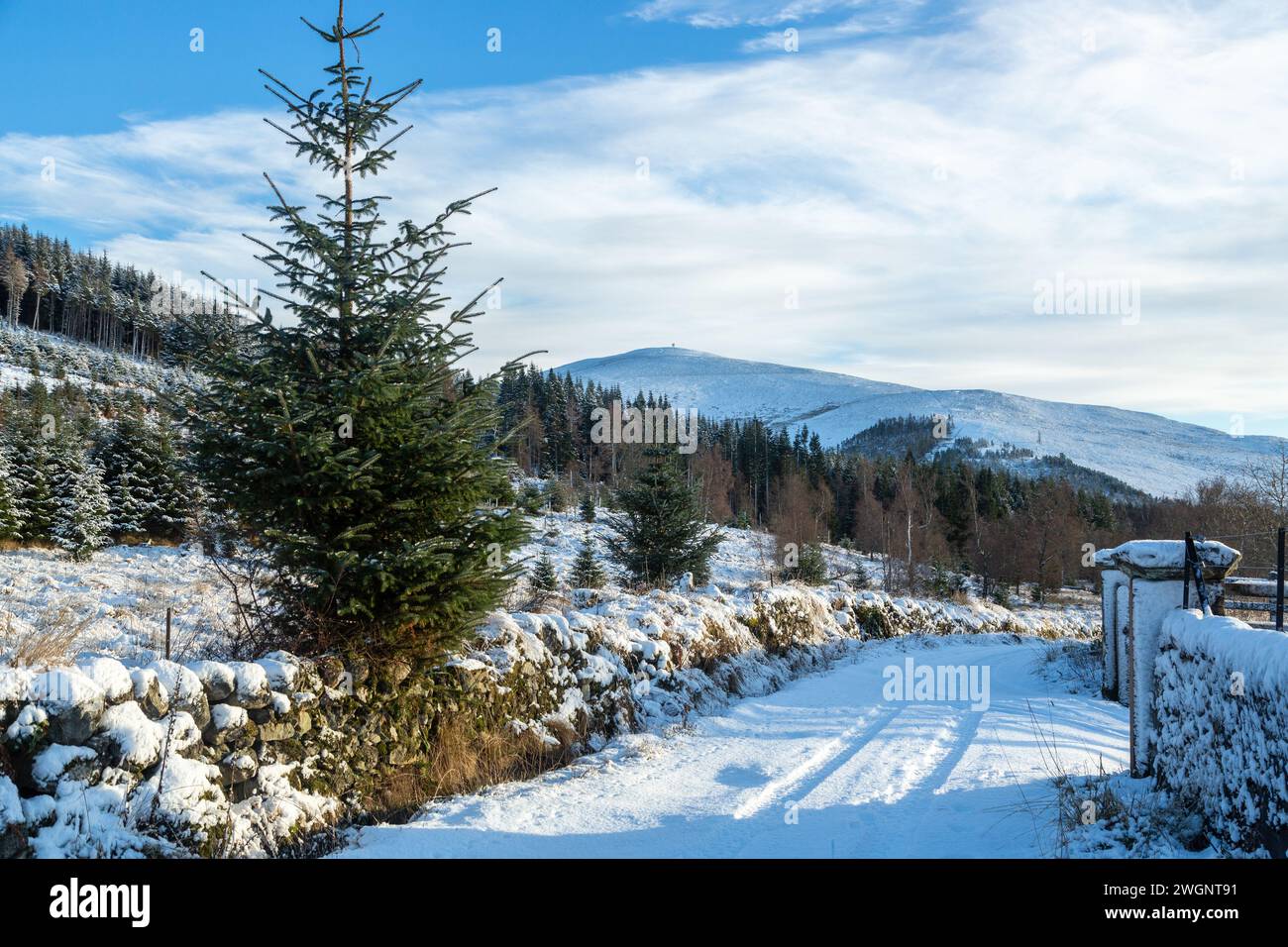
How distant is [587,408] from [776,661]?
7075cm

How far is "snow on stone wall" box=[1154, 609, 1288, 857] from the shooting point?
4.33 meters

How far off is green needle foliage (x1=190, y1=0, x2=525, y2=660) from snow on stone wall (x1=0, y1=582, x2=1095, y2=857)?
25.5 inches

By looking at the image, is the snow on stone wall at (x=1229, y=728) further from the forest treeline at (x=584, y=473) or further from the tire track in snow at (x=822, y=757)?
the forest treeline at (x=584, y=473)

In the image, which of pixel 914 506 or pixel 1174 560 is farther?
pixel 914 506

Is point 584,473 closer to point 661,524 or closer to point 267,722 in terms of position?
point 661,524

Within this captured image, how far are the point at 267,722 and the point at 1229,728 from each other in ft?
21.0

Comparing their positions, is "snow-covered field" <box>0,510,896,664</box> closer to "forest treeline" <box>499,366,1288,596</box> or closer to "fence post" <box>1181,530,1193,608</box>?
"fence post" <box>1181,530,1193,608</box>

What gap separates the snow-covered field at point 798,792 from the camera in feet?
17.6

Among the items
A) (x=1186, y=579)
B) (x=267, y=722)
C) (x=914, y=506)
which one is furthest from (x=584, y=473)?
(x=267, y=722)

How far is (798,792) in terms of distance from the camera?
6.62 meters

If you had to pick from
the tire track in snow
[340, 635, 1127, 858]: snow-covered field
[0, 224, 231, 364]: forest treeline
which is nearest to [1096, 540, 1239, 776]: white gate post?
[340, 635, 1127, 858]: snow-covered field

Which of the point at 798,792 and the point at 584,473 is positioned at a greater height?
the point at 584,473
